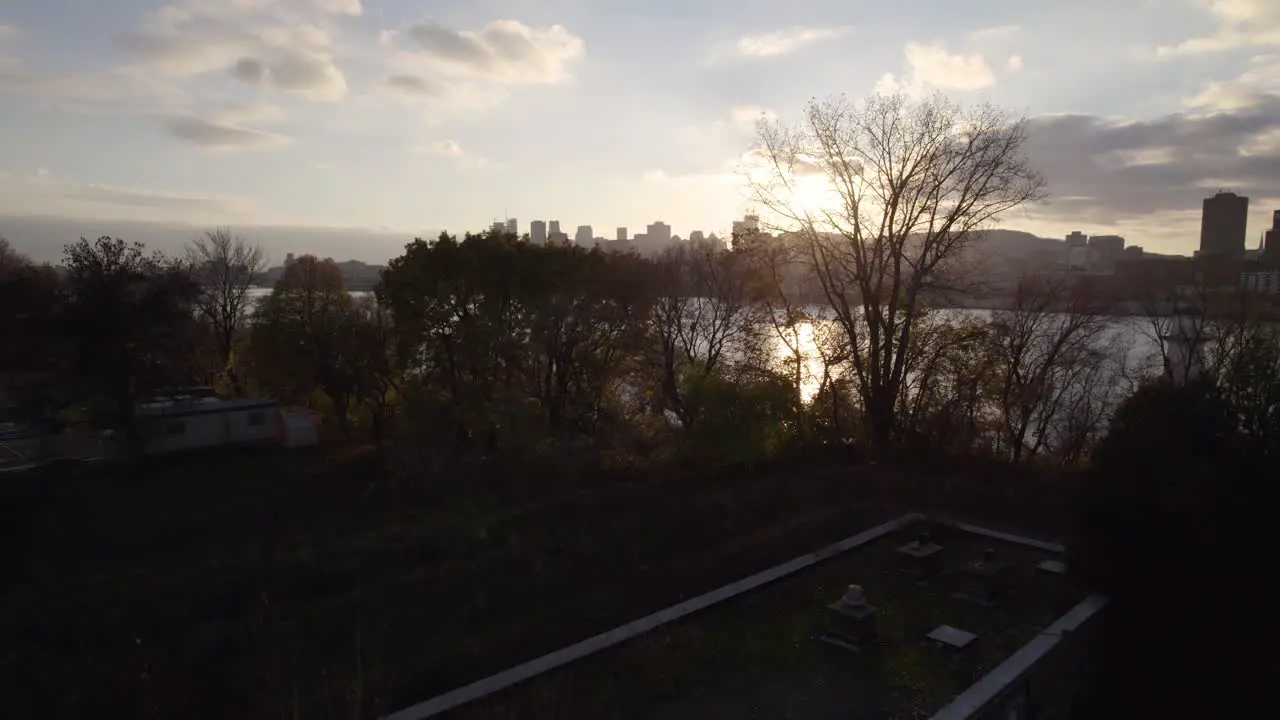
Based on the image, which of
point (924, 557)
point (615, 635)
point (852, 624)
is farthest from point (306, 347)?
point (852, 624)

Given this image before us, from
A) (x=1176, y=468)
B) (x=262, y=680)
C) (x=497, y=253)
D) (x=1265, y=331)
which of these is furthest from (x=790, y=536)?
(x=1265, y=331)

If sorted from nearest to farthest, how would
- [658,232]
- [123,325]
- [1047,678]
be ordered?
1. [1047,678]
2. [123,325]
3. [658,232]

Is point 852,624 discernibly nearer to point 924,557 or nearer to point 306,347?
point 924,557

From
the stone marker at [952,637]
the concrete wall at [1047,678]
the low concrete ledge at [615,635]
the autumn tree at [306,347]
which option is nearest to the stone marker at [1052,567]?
the concrete wall at [1047,678]

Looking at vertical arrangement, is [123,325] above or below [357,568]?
above

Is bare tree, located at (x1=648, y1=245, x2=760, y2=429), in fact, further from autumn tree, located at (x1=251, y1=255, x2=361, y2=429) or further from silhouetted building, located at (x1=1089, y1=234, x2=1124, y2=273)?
silhouetted building, located at (x1=1089, y1=234, x2=1124, y2=273)

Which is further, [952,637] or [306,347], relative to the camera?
[306,347]

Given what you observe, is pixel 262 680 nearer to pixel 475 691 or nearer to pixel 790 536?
pixel 475 691
